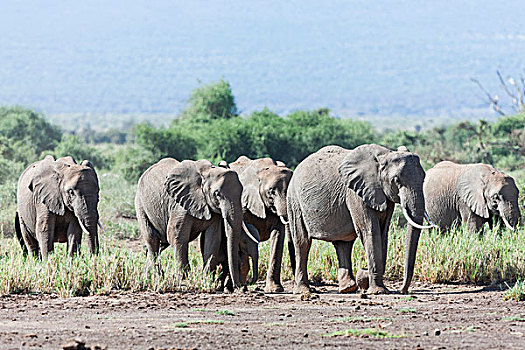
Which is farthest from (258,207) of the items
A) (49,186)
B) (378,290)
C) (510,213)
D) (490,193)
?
(510,213)

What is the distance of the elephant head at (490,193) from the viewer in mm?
15303

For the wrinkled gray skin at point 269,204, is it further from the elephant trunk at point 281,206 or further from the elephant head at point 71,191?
the elephant head at point 71,191

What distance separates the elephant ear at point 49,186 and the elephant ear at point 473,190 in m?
6.41

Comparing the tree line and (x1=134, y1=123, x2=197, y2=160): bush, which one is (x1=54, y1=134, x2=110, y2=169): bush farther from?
(x1=134, y1=123, x2=197, y2=160): bush

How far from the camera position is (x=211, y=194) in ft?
41.4

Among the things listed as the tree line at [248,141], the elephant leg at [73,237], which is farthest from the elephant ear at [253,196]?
the tree line at [248,141]

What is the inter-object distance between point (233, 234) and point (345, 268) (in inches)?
60.6

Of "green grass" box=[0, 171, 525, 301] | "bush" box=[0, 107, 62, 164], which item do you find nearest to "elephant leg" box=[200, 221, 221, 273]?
"green grass" box=[0, 171, 525, 301]

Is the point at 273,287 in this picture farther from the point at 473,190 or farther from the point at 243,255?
the point at 473,190

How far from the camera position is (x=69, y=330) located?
9.25 meters

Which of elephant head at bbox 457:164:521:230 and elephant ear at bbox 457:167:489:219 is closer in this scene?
elephant head at bbox 457:164:521:230

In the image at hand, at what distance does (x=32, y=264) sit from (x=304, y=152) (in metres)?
23.0

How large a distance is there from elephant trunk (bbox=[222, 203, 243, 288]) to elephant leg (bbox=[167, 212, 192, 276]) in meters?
0.65

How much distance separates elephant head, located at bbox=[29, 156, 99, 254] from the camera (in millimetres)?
13586
